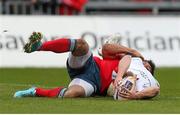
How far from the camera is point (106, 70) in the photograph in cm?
1226

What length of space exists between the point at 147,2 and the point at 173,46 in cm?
876

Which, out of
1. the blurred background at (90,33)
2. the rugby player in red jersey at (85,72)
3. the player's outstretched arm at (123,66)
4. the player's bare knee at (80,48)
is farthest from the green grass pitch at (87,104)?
the blurred background at (90,33)

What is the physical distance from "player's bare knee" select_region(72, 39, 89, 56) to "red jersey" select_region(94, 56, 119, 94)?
0.63 m

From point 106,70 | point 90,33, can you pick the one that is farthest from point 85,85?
point 90,33

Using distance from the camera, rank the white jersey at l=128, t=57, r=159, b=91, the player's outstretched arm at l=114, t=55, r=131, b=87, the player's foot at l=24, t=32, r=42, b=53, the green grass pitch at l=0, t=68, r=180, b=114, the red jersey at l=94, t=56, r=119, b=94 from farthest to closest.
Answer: the red jersey at l=94, t=56, r=119, b=94, the player's outstretched arm at l=114, t=55, r=131, b=87, the white jersey at l=128, t=57, r=159, b=91, the player's foot at l=24, t=32, r=42, b=53, the green grass pitch at l=0, t=68, r=180, b=114

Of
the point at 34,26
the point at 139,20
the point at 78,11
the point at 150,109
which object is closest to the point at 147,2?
the point at 78,11

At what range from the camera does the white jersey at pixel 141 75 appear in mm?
11586

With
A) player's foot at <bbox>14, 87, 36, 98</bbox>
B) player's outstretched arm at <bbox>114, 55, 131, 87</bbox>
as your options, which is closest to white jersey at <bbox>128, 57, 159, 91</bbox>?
player's outstretched arm at <bbox>114, 55, 131, 87</bbox>

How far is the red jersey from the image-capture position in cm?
1220

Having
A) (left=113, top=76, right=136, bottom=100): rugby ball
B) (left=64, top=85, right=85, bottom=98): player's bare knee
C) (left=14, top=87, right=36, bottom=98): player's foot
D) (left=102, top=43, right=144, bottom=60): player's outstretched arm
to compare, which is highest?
(left=102, top=43, right=144, bottom=60): player's outstretched arm

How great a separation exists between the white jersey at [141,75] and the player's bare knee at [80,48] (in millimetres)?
803

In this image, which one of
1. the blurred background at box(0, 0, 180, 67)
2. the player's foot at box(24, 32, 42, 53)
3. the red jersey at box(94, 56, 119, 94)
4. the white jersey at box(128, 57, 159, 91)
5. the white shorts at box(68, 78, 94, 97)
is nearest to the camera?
the player's foot at box(24, 32, 42, 53)

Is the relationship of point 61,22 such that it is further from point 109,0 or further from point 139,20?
point 109,0

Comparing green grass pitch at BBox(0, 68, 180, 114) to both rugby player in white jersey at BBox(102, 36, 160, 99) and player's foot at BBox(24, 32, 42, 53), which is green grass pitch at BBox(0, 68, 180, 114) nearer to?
rugby player in white jersey at BBox(102, 36, 160, 99)
